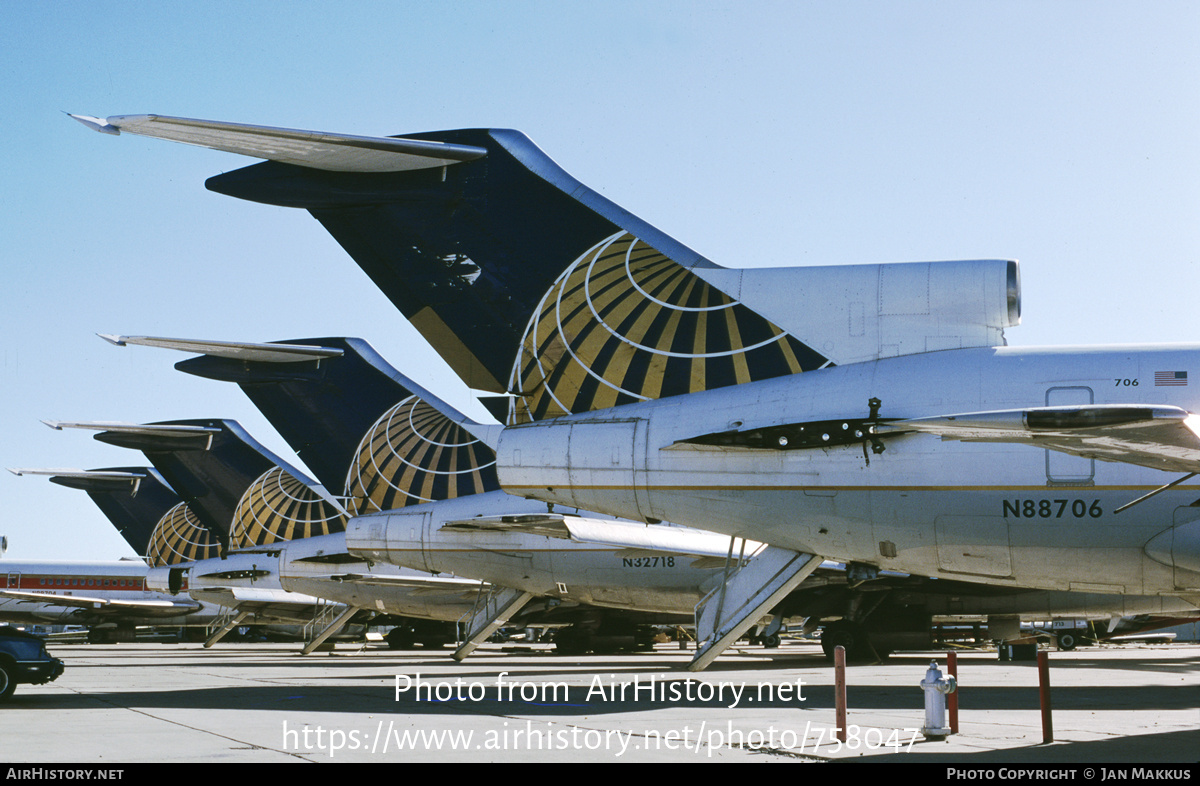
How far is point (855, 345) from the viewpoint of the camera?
1191 cm

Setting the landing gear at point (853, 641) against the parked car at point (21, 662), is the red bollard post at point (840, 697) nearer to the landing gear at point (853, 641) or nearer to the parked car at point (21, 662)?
the parked car at point (21, 662)

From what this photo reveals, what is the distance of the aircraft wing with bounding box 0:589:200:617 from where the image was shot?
4731 centimetres

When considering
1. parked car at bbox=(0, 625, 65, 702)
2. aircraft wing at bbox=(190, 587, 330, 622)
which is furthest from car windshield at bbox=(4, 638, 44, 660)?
aircraft wing at bbox=(190, 587, 330, 622)

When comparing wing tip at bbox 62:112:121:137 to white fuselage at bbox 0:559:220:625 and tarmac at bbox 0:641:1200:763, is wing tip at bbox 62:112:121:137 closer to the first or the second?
tarmac at bbox 0:641:1200:763

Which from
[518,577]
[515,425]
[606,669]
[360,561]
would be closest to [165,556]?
[360,561]

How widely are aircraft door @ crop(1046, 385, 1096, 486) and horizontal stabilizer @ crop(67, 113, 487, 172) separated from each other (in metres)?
7.29

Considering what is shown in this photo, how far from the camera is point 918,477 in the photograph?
36.3 feet

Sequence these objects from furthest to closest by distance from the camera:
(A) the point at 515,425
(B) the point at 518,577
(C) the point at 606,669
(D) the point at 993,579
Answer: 1. (B) the point at 518,577
2. (C) the point at 606,669
3. (A) the point at 515,425
4. (D) the point at 993,579

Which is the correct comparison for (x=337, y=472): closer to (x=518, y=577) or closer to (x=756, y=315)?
(x=518, y=577)

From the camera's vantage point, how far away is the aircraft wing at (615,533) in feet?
63.9

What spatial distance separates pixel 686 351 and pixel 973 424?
5.91 meters

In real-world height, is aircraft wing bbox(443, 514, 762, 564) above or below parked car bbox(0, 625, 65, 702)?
above

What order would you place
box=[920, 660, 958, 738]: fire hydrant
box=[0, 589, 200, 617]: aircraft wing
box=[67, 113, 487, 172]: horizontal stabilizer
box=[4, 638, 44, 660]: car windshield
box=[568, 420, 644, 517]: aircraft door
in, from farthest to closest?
1. box=[0, 589, 200, 617]: aircraft wing
2. box=[4, 638, 44, 660]: car windshield
3. box=[568, 420, 644, 517]: aircraft door
4. box=[67, 113, 487, 172]: horizontal stabilizer
5. box=[920, 660, 958, 738]: fire hydrant

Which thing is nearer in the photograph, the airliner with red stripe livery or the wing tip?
the wing tip
